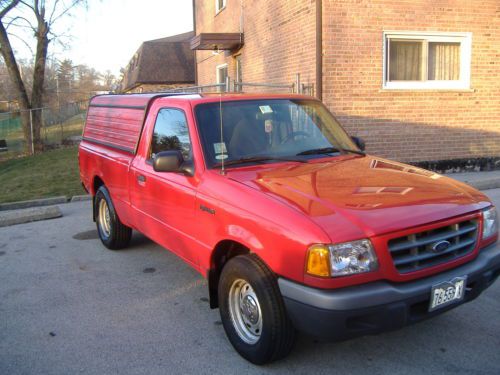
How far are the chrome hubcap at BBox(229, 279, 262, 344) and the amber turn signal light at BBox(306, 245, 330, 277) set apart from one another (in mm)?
575

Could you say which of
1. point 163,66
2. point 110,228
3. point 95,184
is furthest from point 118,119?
point 163,66

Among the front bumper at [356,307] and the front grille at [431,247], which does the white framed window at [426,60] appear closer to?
the front grille at [431,247]

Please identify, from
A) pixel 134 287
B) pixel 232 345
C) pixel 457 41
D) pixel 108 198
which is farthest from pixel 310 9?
pixel 232 345

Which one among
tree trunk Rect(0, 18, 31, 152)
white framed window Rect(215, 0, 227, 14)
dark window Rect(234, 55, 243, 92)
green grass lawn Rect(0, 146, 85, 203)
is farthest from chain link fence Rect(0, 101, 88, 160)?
dark window Rect(234, 55, 243, 92)

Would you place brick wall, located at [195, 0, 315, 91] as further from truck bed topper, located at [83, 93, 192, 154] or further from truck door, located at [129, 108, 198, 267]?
truck door, located at [129, 108, 198, 267]

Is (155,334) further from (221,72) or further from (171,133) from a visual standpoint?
(221,72)

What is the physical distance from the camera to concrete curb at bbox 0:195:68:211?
9.92m

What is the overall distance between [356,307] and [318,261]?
33cm

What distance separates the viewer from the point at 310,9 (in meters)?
10.1

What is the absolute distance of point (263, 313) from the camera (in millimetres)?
3189

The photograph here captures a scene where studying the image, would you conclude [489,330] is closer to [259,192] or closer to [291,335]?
[291,335]

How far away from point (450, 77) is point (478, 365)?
9080mm

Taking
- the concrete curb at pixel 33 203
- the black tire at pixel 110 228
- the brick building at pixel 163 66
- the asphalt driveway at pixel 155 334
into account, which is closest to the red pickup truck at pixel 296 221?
the asphalt driveway at pixel 155 334

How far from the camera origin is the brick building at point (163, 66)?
105 feet
